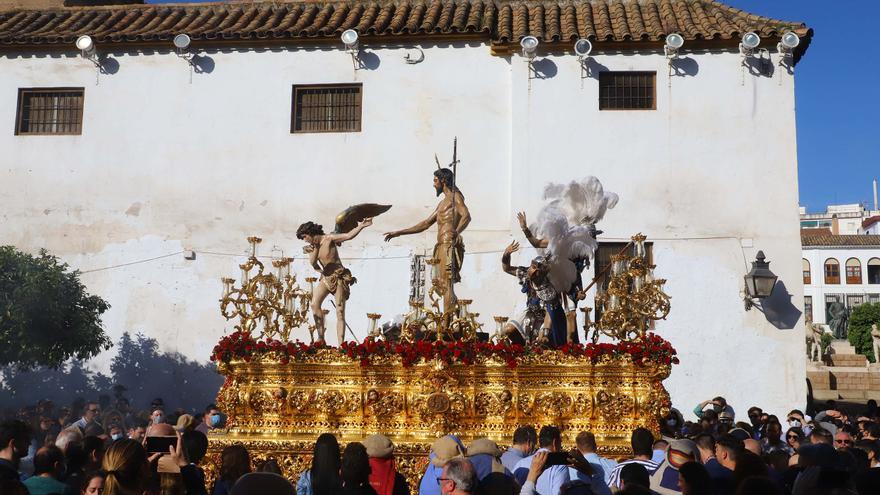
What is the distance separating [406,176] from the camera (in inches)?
725

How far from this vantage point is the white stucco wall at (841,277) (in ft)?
208

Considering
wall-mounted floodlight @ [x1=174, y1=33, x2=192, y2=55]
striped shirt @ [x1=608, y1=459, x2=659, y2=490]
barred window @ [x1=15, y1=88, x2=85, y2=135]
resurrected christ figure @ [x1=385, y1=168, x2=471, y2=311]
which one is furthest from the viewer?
barred window @ [x1=15, y1=88, x2=85, y2=135]

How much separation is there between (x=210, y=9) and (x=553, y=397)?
1471 cm

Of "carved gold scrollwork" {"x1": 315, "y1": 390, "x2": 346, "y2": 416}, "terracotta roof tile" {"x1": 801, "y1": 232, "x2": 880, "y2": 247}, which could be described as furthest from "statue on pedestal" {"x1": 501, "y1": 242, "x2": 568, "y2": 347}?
"terracotta roof tile" {"x1": 801, "y1": 232, "x2": 880, "y2": 247}

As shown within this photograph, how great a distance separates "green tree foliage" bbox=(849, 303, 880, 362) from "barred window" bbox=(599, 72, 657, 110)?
31.7 m

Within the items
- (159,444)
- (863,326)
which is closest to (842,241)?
(863,326)

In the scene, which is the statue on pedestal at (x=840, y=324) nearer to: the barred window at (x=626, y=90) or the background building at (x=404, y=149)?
the background building at (x=404, y=149)

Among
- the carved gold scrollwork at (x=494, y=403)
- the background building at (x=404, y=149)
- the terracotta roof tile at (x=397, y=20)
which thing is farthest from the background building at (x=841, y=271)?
the carved gold scrollwork at (x=494, y=403)

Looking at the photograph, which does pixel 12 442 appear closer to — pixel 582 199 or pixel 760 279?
pixel 582 199

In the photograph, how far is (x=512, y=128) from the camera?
1811cm

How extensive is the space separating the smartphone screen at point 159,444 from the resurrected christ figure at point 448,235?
5.90m

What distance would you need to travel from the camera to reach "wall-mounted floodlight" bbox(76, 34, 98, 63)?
18.6m

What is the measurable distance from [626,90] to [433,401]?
10072 millimetres

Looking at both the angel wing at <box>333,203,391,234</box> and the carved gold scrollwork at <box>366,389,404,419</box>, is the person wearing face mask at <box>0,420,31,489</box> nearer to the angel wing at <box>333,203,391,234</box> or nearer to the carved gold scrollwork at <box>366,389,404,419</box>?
the carved gold scrollwork at <box>366,389,404,419</box>
